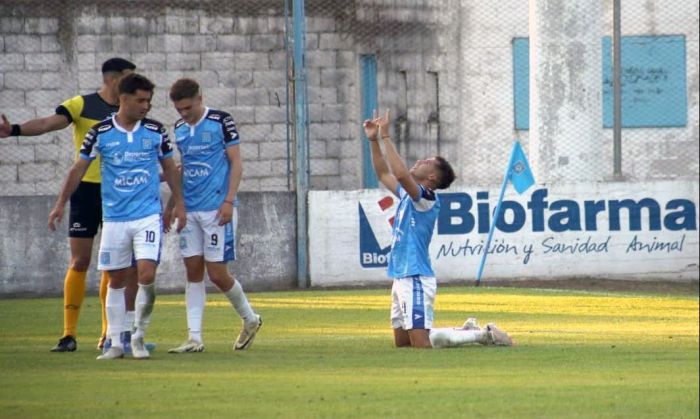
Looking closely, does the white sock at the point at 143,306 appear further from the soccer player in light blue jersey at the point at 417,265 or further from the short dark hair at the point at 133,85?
the soccer player in light blue jersey at the point at 417,265

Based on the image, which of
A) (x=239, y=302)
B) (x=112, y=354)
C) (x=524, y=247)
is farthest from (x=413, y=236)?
(x=524, y=247)

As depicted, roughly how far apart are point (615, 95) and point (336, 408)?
1366 cm

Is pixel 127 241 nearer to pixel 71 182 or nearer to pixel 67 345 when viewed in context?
pixel 71 182

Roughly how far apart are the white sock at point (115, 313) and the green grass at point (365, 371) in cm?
21

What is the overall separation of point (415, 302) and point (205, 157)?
5.62 feet

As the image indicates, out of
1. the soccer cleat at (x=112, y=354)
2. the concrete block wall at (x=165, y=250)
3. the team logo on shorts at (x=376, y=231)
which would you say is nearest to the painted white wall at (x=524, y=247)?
the team logo on shorts at (x=376, y=231)

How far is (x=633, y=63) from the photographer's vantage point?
29.7m

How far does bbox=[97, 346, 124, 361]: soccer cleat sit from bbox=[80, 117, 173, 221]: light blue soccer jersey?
32.4 inches

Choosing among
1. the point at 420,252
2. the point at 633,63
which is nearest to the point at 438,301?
the point at 420,252

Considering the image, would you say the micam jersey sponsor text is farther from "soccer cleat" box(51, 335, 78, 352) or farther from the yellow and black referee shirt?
"soccer cleat" box(51, 335, 78, 352)

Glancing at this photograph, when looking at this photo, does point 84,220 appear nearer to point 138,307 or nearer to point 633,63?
point 138,307

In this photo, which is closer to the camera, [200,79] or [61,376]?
[61,376]

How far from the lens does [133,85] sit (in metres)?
10.2

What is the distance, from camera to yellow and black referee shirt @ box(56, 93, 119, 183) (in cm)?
1110
